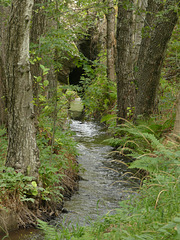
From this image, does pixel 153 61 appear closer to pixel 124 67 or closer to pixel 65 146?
pixel 124 67

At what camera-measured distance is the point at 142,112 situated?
7836mm

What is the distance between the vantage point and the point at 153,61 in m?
7.16

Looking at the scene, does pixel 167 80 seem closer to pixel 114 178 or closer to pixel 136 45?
pixel 136 45

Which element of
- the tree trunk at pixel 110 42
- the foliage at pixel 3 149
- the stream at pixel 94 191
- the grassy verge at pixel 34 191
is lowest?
the stream at pixel 94 191

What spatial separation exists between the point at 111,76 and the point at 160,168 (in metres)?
11.2

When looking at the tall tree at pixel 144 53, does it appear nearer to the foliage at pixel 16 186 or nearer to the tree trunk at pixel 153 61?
the tree trunk at pixel 153 61

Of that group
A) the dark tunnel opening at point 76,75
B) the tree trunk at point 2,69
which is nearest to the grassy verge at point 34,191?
the tree trunk at point 2,69

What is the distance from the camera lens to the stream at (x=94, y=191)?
416 cm

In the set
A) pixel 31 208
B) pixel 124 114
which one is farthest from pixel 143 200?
pixel 124 114

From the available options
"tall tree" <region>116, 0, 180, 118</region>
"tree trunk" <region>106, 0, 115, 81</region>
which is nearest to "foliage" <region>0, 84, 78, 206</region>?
"tall tree" <region>116, 0, 180, 118</region>

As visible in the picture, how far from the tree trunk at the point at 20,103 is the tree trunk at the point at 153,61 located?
3.74 metres

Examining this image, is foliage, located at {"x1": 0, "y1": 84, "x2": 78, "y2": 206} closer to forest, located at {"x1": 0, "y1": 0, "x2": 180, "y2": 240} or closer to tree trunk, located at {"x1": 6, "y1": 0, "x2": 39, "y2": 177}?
forest, located at {"x1": 0, "y1": 0, "x2": 180, "y2": 240}

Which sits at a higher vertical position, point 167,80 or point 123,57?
point 123,57

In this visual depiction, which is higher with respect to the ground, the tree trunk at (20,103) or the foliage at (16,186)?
the tree trunk at (20,103)
